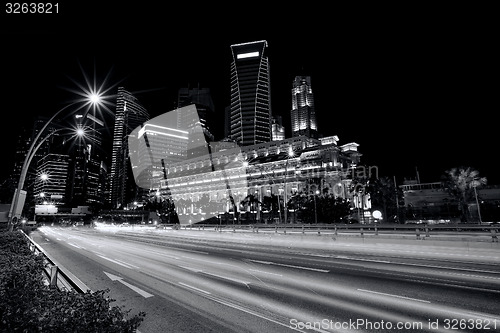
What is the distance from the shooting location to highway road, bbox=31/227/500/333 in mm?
6578

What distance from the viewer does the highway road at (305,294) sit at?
259 inches

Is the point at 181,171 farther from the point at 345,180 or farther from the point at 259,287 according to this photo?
the point at 259,287

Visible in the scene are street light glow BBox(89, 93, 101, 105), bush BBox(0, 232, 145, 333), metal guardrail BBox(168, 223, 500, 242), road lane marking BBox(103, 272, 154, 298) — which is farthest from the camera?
metal guardrail BBox(168, 223, 500, 242)

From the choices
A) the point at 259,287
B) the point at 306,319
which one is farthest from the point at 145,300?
the point at 306,319

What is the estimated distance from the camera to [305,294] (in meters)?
8.93

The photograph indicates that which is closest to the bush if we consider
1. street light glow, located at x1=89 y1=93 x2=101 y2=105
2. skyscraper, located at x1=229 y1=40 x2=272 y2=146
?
street light glow, located at x1=89 y1=93 x2=101 y2=105

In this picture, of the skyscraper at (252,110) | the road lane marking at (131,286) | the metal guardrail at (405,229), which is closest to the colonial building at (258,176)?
the skyscraper at (252,110)

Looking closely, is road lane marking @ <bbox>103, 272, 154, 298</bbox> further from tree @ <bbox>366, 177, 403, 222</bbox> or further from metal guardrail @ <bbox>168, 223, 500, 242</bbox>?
tree @ <bbox>366, 177, 403, 222</bbox>

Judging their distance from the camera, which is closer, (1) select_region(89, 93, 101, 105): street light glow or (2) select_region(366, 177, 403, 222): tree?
(1) select_region(89, 93, 101, 105): street light glow

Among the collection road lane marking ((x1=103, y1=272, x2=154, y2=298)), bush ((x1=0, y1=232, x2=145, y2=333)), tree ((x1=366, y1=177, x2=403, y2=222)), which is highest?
tree ((x1=366, y1=177, x2=403, y2=222))

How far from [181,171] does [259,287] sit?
617ft

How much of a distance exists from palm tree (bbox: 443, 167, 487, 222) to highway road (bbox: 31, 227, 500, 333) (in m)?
49.3

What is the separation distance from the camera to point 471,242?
17078 millimetres

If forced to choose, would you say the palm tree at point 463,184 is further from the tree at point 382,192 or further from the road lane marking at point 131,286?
the road lane marking at point 131,286
